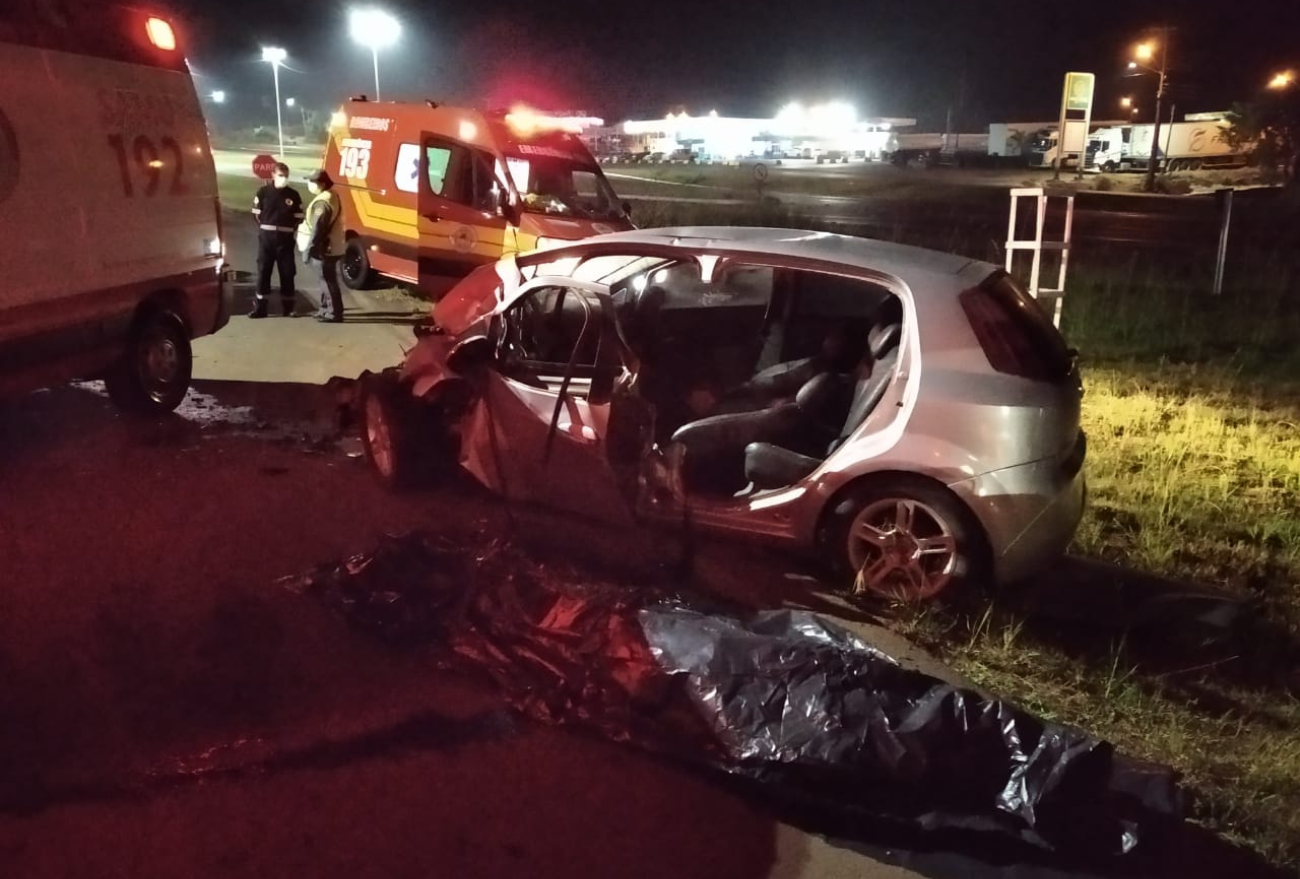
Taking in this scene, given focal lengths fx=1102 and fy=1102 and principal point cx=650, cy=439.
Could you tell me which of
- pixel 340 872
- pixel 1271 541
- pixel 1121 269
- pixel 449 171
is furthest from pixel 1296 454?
pixel 1121 269

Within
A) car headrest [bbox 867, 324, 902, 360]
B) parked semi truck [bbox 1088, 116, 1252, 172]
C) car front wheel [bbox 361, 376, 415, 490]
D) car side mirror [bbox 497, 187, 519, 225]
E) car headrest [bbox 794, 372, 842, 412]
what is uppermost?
parked semi truck [bbox 1088, 116, 1252, 172]

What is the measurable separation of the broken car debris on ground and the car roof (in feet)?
5.63

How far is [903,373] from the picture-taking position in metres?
4.77

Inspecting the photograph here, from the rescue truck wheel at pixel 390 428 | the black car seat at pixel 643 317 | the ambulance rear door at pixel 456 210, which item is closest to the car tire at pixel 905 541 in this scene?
the black car seat at pixel 643 317

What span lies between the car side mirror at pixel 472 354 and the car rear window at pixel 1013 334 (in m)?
2.31

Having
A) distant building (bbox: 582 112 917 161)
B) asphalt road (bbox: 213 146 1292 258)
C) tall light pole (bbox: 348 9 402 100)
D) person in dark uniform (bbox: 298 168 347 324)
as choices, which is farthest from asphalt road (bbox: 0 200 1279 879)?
distant building (bbox: 582 112 917 161)

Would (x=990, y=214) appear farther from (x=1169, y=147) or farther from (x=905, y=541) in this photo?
(x=1169, y=147)

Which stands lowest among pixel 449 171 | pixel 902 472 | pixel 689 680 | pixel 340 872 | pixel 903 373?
pixel 340 872

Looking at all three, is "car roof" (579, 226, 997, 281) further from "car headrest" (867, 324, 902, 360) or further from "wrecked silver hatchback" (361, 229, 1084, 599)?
"car headrest" (867, 324, 902, 360)

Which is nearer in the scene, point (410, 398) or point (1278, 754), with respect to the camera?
point (1278, 754)

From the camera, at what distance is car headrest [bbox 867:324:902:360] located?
522cm

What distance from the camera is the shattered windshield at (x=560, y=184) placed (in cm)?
1194

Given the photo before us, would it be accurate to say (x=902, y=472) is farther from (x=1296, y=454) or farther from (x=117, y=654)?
(x=1296, y=454)

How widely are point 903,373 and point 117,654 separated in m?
3.37
